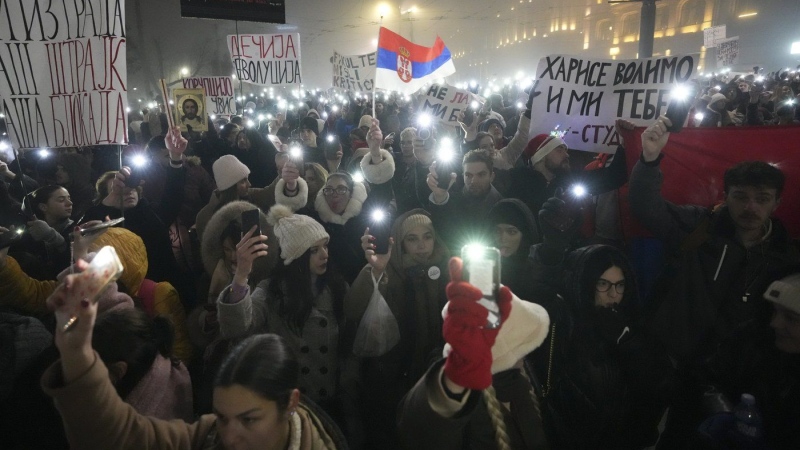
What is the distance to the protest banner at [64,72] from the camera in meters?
3.70

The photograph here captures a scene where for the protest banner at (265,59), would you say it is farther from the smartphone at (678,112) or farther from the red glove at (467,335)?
the red glove at (467,335)

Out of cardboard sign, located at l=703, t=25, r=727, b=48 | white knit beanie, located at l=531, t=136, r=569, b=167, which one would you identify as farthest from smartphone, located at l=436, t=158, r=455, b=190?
cardboard sign, located at l=703, t=25, r=727, b=48

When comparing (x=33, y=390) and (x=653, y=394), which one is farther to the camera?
(x=653, y=394)

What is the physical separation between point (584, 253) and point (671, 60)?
108 inches

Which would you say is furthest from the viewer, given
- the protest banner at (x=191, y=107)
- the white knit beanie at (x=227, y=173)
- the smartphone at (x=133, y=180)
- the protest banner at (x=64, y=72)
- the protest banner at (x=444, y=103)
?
the protest banner at (x=191, y=107)

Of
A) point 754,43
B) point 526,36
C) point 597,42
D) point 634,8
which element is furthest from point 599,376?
point 526,36

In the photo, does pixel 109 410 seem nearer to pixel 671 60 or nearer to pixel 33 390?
pixel 33 390

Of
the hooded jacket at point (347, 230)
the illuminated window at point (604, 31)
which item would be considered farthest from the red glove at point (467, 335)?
the illuminated window at point (604, 31)

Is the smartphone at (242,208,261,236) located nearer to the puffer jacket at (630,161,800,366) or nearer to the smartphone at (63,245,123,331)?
the smartphone at (63,245,123,331)

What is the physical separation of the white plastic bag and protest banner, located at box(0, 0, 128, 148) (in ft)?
8.84

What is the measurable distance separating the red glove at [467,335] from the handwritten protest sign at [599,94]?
3.67m

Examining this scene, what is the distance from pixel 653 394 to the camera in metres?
2.42

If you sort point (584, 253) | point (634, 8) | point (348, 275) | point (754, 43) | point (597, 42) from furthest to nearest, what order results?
point (597, 42) < point (634, 8) < point (754, 43) < point (348, 275) < point (584, 253)

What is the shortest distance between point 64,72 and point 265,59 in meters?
6.83
